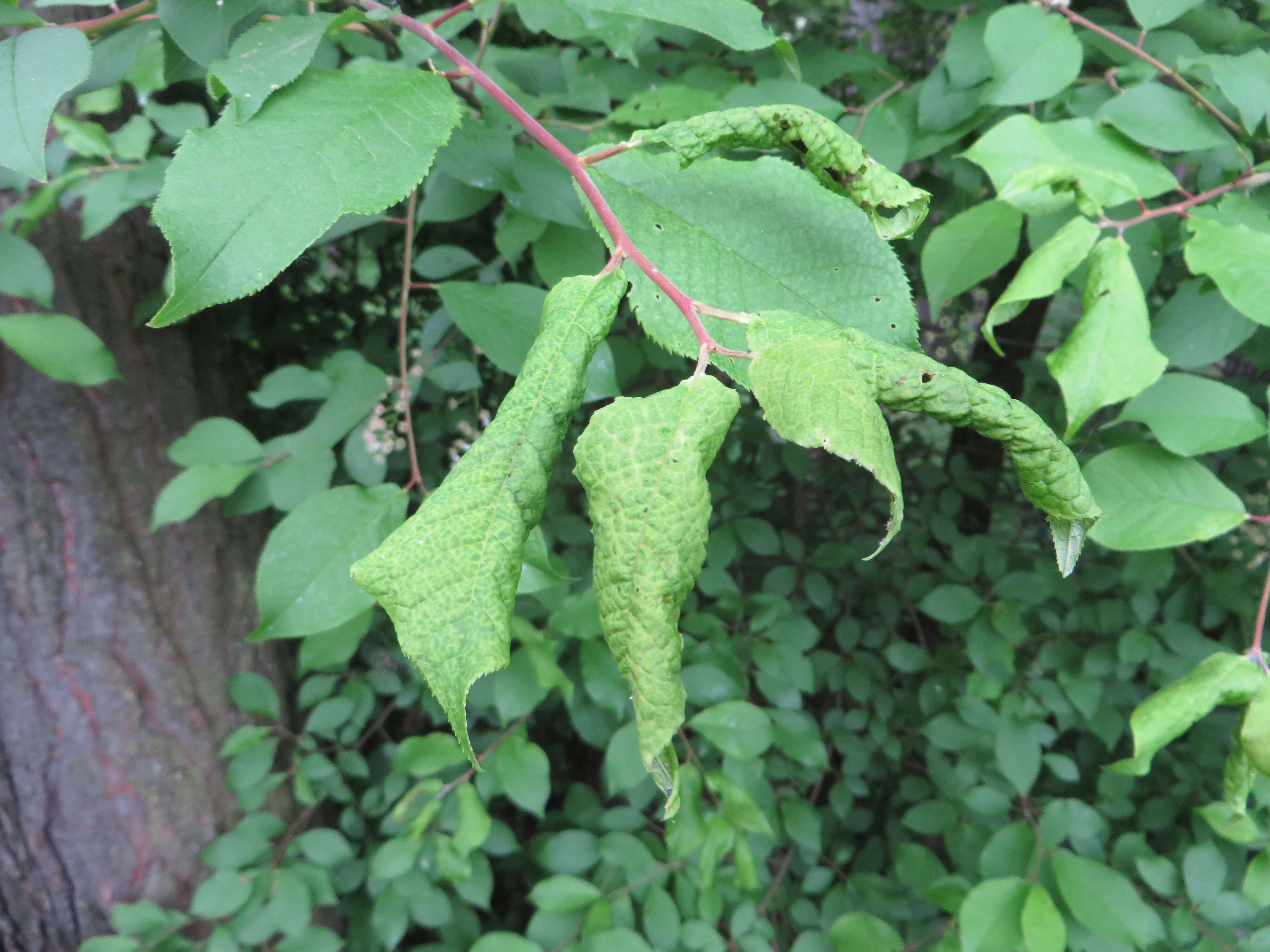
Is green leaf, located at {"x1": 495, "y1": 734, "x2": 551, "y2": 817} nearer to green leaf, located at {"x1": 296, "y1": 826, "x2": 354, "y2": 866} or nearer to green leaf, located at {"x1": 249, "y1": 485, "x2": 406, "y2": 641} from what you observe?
green leaf, located at {"x1": 296, "y1": 826, "x2": 354, "y2": 866}

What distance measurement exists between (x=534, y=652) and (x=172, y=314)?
0.80 meters

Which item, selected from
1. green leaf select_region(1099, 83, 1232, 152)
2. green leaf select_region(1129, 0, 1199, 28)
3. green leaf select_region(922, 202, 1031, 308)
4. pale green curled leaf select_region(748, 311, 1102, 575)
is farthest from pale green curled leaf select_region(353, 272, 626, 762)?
green leaf select_region(1129, 0, 1199, 28)

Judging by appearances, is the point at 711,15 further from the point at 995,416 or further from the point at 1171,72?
the point at 1171,72

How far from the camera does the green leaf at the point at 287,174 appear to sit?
16.4 inches

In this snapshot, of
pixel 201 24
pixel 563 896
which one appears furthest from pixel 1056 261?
pixel 563 896

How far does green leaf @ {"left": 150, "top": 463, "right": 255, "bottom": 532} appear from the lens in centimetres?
101

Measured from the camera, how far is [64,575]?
125cm

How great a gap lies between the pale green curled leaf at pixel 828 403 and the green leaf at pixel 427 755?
3.38ft

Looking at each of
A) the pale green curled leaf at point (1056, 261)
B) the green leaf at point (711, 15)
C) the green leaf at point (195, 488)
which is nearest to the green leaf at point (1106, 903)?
the pale green curled leaf at point (1056, 261)

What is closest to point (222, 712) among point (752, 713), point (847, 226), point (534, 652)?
point (534, 652)

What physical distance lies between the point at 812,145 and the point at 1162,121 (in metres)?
0.63

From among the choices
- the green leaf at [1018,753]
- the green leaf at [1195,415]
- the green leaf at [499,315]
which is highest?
the green leaf at [499,315]

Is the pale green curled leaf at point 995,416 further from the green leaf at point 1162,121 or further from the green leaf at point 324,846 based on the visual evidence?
the green leaf at point 324,846

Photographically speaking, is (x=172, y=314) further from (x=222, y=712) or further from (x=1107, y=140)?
(x=222, y=712)
